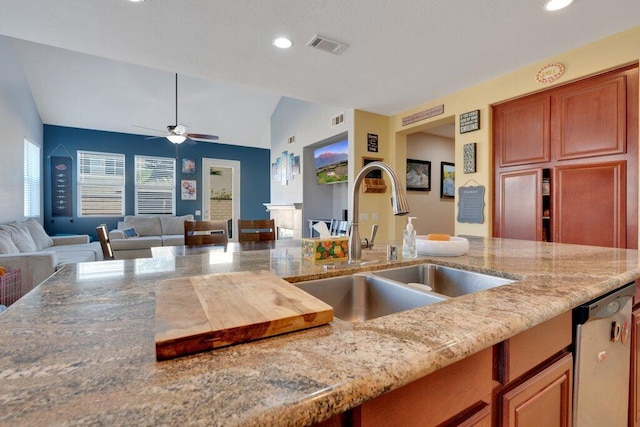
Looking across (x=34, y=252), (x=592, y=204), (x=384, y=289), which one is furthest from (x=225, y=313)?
(x=34, y=252)

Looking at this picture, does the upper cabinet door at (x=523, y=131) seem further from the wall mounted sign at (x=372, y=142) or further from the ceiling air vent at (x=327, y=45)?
the ceiling air vent at (x=327, y=45)

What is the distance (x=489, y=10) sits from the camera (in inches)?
80.1

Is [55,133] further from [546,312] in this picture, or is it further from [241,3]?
[546,312]

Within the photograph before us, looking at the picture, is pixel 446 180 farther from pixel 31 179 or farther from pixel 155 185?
pixel 31 179

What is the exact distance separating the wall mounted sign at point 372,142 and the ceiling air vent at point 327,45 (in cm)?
171

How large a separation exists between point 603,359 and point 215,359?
52.3 inches

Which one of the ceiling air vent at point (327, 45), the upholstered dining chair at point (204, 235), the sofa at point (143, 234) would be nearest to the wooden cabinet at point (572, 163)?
the ceiling air vent at point (327, 45)

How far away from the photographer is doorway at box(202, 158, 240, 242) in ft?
23.6

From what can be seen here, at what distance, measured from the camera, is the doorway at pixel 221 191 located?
7205 millimetres

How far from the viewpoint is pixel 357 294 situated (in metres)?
1.11

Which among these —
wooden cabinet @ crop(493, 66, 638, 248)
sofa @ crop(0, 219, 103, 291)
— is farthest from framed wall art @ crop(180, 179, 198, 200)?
wooden cabinet @ crop(493, 66, 638, 248)

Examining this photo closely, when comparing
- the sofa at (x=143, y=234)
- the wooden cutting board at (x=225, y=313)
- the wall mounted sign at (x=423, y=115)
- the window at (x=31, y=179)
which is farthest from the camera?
the sofa at (x=143, y=234)

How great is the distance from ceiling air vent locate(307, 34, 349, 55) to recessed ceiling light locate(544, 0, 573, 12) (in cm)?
140

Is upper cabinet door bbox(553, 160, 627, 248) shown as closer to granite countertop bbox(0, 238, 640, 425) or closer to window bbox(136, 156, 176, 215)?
granite countertop bbox(0, 238, 640, 425)
